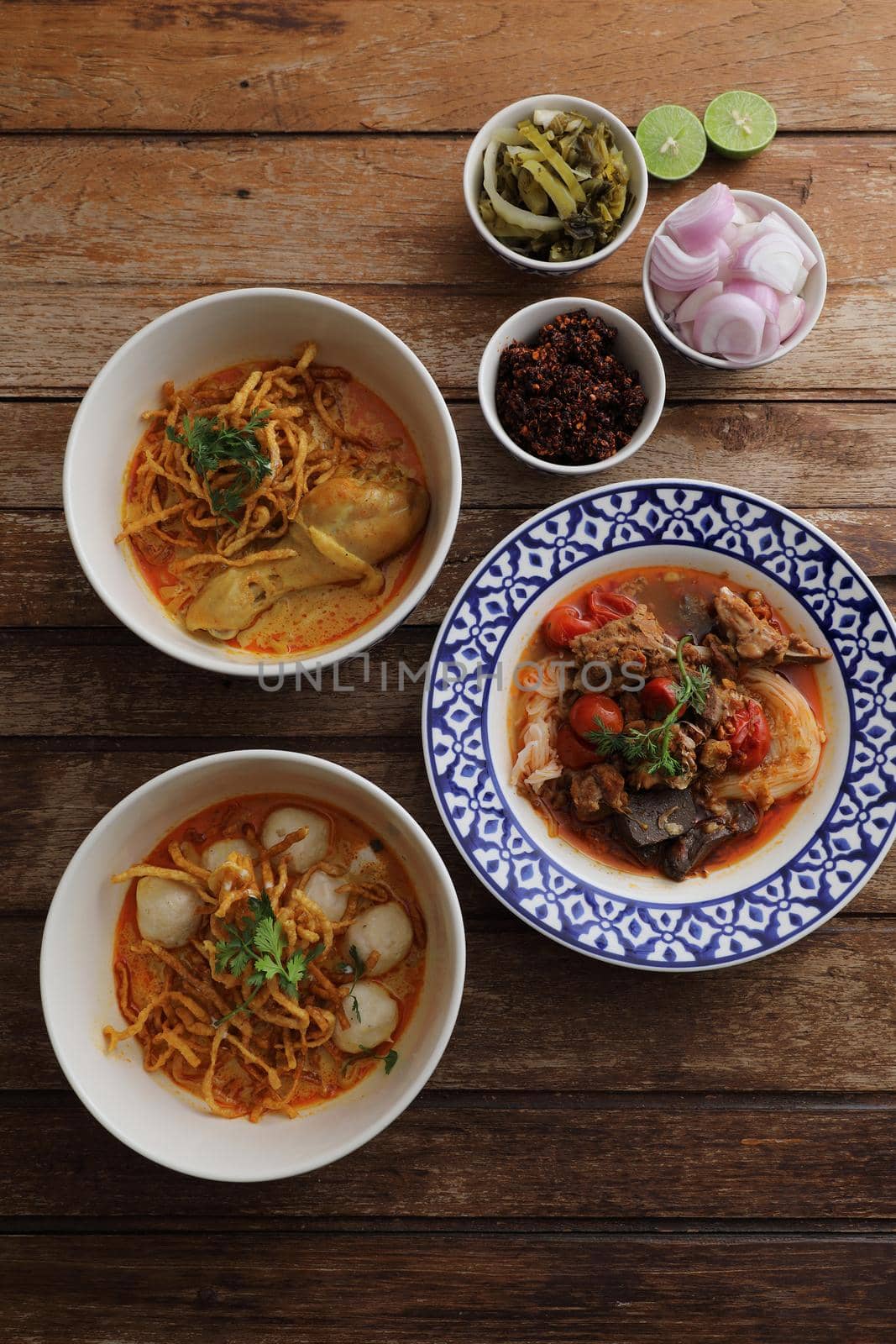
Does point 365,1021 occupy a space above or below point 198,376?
below

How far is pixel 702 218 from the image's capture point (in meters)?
2.50

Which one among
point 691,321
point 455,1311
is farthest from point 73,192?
point 455,1311

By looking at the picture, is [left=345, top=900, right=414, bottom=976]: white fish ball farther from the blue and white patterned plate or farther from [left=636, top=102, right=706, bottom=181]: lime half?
[left=636, top=102, right=706, bottom=181]: lime half

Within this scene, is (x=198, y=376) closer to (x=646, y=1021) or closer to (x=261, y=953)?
(x=261, y=953)

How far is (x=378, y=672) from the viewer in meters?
2.66

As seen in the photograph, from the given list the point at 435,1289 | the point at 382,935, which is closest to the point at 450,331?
the point at 382,935

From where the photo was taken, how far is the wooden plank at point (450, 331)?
271 centimetres

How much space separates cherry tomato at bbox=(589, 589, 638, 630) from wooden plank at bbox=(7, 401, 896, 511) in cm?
31

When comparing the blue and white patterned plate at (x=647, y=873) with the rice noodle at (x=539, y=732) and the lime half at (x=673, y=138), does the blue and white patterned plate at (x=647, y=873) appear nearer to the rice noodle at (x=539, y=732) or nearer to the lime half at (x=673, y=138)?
the rice noodle at (x=539, y=732)

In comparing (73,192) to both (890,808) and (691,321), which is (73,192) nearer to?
(691,321)

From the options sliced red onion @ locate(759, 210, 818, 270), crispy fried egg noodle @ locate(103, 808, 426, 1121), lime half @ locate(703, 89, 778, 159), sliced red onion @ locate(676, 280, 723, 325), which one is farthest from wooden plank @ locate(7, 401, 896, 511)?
crispy fried egg noodle @ locate(103, 808, 426, 1121)

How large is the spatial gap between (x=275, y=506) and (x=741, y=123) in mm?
1718

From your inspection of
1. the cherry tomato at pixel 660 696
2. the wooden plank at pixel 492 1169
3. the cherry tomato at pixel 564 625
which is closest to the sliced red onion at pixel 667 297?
the cherry tomato at pixel 564 625

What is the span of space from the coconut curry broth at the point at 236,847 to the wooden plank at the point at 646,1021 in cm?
26
